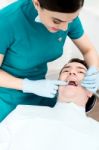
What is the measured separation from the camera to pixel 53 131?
67.2 inches

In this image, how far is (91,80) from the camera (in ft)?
6.45

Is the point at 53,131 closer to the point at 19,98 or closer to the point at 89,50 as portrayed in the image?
the point at 19,98

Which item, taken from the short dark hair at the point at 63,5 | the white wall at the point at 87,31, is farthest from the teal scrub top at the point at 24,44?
the white wall at the point at 87,31

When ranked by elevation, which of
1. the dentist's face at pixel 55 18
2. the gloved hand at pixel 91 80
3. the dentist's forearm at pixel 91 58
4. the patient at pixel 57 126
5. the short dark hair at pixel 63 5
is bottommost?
the patient at pixel 57 126

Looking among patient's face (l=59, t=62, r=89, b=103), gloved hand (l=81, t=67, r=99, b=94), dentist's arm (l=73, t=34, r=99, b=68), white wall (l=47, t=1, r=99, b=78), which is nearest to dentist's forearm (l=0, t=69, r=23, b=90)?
patient's face (l=59, t=62, r=89, b=103)

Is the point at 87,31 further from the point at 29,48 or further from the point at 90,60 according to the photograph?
the point at 29,48

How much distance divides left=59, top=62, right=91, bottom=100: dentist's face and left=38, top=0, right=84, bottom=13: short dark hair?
0.61 m

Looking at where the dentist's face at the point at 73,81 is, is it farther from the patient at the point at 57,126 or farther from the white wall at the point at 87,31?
the white wall at the point at 87,31

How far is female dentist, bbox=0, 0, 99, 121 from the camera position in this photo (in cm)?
171

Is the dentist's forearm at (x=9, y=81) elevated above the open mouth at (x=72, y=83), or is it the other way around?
the open mouth at (x=72, y=83)

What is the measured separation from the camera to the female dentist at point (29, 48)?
1.71m

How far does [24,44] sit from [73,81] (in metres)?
0.39

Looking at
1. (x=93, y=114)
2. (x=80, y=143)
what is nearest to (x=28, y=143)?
(x=80, y=143)

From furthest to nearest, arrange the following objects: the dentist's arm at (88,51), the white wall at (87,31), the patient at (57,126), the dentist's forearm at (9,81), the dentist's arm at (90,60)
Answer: the white wall at (87,31)
the dentist's arm at (88,51)
the dentist's arm at (90,60)
the dentist's forearm at (9,81)
the patient at (57,126)
